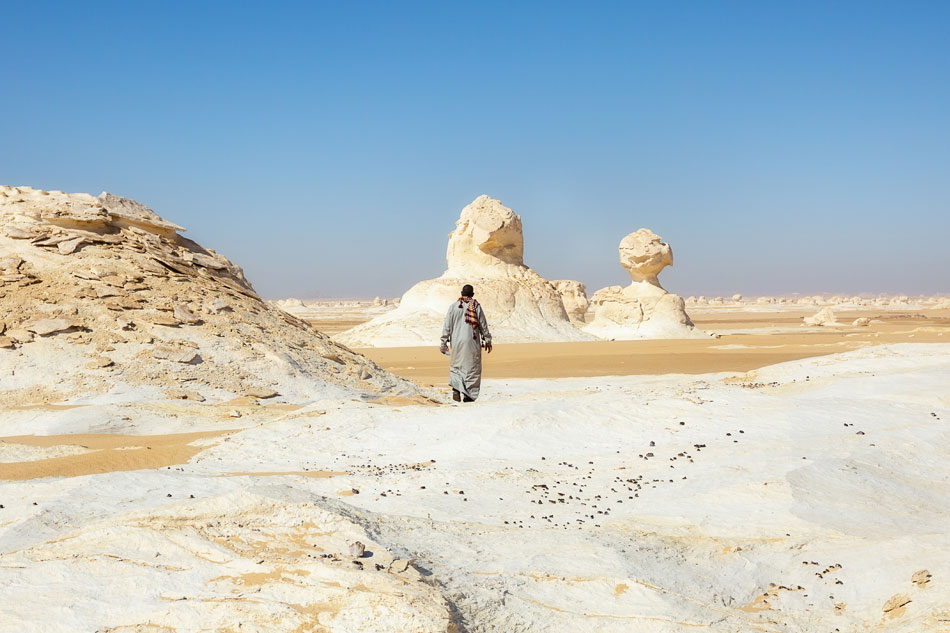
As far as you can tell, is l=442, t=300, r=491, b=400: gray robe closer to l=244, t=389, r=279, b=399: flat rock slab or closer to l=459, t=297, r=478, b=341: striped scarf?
l=459, t=297, r=478, b=341: striped scarf

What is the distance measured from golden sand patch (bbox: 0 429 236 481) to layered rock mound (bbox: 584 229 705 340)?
24.0m

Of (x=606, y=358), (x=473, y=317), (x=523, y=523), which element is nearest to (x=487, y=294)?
(x=606, y=358)

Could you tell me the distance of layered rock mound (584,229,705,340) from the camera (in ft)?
100

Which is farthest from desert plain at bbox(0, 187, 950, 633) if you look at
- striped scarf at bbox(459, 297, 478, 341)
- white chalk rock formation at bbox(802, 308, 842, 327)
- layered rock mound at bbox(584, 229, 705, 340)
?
white chalk rock formation at bbox(802, 308, 842, 327)

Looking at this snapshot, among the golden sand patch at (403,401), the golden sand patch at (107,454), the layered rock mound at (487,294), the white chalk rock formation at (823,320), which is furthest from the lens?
the white chalk rock formation at (823,320)

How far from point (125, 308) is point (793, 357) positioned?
592 inches

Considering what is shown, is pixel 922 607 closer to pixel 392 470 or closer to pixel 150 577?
pixel 150 577

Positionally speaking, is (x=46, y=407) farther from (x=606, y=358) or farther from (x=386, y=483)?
(x=606, y=358)

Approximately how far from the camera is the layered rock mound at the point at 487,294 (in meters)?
26.3

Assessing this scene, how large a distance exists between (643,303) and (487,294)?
7506mm

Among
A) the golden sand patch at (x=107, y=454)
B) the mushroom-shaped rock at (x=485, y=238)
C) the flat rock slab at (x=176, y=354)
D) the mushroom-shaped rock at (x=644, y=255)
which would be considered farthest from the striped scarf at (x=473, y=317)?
the mushroom-shaped rock at (x=644, y=255)

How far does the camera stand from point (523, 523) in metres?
4.57

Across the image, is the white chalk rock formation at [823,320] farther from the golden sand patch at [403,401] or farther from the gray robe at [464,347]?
the gray robe at [464,347]

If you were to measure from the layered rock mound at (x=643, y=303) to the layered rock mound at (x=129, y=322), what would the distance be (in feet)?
63.0
